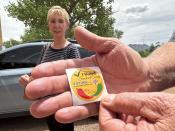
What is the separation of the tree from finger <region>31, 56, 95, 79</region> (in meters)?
14.6

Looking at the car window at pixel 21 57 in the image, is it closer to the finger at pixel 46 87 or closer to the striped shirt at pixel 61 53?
the striped shirt at pixel 61 53

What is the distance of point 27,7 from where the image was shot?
1769cm

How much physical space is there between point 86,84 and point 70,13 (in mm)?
15288

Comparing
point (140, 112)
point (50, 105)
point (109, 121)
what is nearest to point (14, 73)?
point (50, 105)

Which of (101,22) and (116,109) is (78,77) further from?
(101,22)

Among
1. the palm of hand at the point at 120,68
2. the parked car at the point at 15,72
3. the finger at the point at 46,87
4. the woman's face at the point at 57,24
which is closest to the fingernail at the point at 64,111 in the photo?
the finger at the point at 46,87

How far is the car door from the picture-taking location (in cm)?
584

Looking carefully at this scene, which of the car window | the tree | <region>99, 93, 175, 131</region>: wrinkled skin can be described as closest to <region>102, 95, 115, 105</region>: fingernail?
<region>99, 93, 175, 131</region>: wrinkled skin

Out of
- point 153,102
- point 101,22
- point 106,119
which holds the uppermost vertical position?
point 153,102

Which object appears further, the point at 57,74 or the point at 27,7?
the point at 27,7

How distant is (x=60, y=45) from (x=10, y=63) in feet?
8.74

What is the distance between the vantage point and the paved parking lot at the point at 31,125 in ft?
19.8

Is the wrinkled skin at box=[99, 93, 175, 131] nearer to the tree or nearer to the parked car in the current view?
the parked car

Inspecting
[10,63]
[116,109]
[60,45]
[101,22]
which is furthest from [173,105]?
[101,22]
